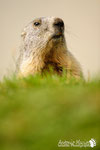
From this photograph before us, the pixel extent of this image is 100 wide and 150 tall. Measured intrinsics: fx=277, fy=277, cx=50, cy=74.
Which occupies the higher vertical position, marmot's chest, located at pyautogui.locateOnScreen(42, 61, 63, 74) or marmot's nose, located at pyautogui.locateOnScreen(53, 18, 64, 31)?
marmot's nose, located at pyautogui.locateOnScreen(53, 18, 64, 31)

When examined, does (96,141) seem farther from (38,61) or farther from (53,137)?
(38,61)

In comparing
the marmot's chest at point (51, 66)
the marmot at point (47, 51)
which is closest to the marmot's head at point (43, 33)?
the marmot at point (47, 51)

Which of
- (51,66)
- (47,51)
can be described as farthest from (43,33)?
(51,66)

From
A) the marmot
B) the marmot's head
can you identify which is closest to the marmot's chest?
the marmot

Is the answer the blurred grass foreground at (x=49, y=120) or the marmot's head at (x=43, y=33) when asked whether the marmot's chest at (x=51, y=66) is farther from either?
the blurred grass foreground at (x=49, y=120)

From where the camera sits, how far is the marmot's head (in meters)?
4.26

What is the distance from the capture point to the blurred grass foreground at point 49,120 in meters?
1.68

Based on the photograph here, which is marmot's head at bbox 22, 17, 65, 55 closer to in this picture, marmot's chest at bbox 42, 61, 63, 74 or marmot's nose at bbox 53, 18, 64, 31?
marmot's nose at bbox 53, 18, 64, 31

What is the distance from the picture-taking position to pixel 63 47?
4516 mm

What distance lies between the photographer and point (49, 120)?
183 centimetres

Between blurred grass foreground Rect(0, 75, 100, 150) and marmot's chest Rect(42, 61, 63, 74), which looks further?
marmot's chest Rect(42, 61, 63, 74)

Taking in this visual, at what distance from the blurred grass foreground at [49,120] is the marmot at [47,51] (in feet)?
7.04

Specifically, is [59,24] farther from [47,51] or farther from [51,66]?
[51,66]

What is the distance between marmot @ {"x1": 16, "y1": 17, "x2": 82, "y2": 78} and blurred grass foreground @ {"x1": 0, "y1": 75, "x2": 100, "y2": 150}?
2.15m
